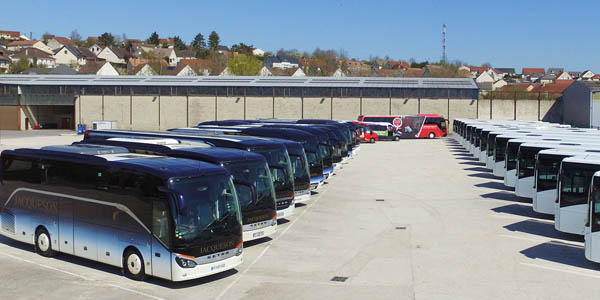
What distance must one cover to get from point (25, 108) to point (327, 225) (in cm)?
6199

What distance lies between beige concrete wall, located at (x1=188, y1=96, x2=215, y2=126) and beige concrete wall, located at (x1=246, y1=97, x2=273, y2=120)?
13.4 feet

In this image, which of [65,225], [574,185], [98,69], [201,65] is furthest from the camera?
[201,65]

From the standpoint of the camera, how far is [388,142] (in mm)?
58562

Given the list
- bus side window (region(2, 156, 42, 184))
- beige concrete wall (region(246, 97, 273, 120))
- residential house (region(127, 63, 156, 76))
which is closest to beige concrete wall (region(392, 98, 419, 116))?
beige concrete wall (region(246, 97, 273, 120))

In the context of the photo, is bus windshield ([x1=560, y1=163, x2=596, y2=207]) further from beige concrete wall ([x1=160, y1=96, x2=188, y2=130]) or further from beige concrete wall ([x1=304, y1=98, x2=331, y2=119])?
beige concrete wall ([x1=160, y1=96, x2=188, y2=130])

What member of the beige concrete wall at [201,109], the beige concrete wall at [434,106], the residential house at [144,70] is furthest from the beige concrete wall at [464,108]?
the residential house at [144,70]

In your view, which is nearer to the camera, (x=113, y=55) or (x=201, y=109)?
(x=201, y=109)

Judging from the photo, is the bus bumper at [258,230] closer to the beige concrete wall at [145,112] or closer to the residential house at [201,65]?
the beige concrete wall at [145,112]

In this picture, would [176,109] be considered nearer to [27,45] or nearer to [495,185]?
[495,185]

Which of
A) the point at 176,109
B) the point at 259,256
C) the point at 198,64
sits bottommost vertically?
the point at 259,256

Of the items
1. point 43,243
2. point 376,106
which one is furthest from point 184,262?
point 376,106

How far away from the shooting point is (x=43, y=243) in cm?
1532

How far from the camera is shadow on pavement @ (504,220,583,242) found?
58.1 ft

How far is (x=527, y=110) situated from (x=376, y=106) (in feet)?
54.2
